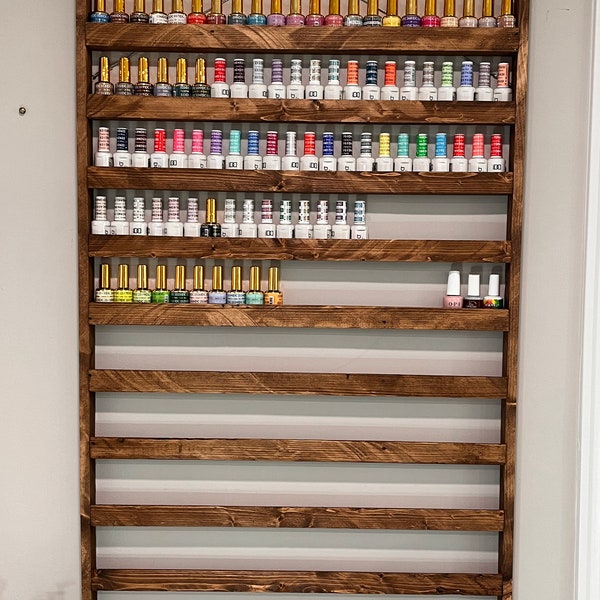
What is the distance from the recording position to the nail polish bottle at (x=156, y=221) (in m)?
1.93

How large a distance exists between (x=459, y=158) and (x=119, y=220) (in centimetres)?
94

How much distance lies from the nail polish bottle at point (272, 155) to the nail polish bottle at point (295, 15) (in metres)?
0.30

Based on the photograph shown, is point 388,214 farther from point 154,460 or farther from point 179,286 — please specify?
point 154,460

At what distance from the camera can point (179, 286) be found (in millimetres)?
1948

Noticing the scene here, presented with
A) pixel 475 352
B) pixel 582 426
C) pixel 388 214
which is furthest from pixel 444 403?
pixel 388 214

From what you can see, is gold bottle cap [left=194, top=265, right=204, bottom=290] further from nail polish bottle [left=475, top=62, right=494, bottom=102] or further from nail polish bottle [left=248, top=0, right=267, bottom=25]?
nail polish bottle [left=475, top=62, right=494, bottom=102]

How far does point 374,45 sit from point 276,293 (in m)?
0.72

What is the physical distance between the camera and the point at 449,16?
191 centimetres

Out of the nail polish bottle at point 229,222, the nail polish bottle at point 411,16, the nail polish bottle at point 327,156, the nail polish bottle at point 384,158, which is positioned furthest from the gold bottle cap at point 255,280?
the nail polish bottle at point 411,16

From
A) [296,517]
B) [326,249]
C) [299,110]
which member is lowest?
[296,517]

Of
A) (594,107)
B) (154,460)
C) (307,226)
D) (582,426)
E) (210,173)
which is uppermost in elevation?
(594,107)

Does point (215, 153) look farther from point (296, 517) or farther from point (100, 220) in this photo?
point (296, 517)

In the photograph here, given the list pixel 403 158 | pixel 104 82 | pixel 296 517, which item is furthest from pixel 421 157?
pixel 296 517

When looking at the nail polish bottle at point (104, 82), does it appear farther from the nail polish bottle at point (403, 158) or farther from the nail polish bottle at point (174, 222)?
the nail polish bottle at point (403, 158)
